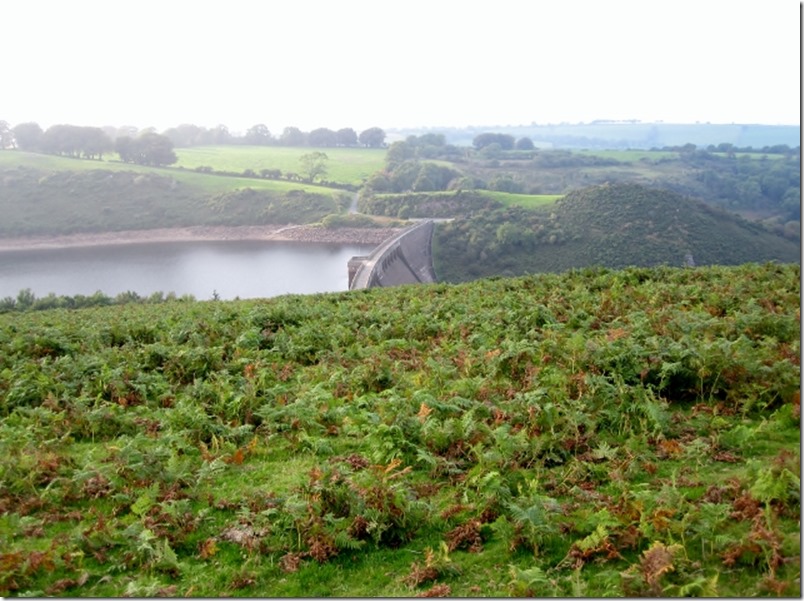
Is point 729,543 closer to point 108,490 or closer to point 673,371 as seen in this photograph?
point 673,371

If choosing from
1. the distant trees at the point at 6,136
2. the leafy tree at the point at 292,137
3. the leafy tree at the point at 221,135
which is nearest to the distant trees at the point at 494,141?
the leafy tree at the point at 292,137

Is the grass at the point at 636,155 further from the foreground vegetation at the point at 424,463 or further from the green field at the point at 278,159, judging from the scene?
the foreground vegetation at the point at 424,463

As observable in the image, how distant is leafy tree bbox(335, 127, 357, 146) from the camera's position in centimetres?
13912

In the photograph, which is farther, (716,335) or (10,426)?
(716,335)

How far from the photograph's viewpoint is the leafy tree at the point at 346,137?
139125 mm

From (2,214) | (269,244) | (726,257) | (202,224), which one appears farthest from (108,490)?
(2,214)

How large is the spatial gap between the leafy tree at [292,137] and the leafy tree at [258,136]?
3.30m

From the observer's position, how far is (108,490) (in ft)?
19.3

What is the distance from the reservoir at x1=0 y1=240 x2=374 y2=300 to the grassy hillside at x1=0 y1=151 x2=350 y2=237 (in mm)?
5848

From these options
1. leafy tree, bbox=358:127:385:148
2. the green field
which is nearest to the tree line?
leafy tree, bbox=358:127:385:148

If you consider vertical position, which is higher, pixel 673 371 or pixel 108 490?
pixel 673 371

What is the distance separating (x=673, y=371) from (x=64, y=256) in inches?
3106

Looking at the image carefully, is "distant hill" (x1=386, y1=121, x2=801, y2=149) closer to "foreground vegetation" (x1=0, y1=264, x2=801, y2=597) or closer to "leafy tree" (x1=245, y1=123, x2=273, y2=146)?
"leafy tree" (x1=245, y1=123, x2=273, y2=146)

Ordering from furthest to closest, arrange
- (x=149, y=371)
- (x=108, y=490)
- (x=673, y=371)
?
(x=149, y=371) → (x=673, y=371) → (x=108, y=490)
